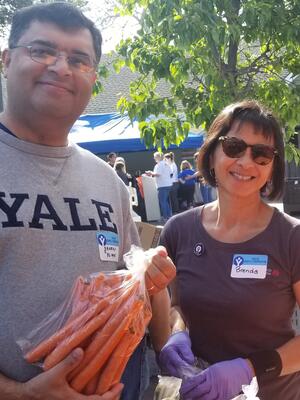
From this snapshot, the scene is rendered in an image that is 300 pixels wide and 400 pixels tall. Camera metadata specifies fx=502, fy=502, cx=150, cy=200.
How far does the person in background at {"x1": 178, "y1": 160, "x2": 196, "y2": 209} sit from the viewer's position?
14.8 metres

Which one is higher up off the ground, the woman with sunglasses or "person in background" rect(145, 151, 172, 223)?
the woman with sunglasses

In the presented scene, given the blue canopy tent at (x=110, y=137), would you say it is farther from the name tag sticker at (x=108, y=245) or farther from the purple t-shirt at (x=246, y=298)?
the name tag sticker at (x=108, y=245)

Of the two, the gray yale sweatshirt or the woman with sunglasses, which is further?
the woman with sunglasses

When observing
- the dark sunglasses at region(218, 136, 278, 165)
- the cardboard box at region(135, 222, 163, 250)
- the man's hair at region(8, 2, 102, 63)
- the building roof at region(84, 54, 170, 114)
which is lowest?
the cardboard box at region(135, 222, 163, 250)

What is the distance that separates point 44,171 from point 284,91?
9.61ft

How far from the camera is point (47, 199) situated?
1647mm

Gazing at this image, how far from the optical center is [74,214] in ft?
5.57

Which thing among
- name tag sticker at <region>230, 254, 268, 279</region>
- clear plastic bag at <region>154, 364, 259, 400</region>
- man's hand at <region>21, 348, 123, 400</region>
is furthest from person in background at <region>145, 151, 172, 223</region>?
man's hand at <region>21, 348, 123, 400</region>

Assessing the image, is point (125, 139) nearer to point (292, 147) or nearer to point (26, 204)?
point (292, 147)

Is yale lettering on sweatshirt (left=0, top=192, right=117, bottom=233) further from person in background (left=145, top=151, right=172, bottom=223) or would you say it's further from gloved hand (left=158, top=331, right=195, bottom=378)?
person in background (left=145, top=151, right=172, bottom=223)

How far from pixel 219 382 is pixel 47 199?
0.97 m

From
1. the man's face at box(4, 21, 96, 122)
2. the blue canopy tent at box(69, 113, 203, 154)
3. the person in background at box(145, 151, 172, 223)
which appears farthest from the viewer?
the person in background at box(145, 151, 172, 223)

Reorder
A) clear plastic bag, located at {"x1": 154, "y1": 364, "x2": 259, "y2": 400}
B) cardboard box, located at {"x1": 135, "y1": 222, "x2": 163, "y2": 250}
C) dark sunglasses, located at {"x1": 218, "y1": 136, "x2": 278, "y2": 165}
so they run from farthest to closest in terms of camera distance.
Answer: cardboard box, located at {"x1": 135, "y1": 222, "x2": 163, "y2": 250}
dark sunglasses, located at {"x1": 218, "y1": 136, "x2": 278, "y2": 165}
clear plastic bag, located at {"x1": 154, "y1": 364, "x2": 259, "y2": 400}

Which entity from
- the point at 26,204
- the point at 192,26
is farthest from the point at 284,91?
the point at 26,204
